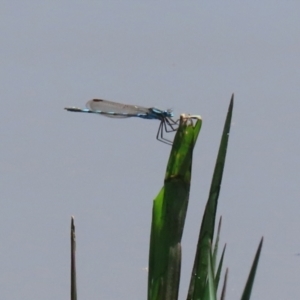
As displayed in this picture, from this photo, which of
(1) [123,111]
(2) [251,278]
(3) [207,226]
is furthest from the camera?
(1) [123,111]

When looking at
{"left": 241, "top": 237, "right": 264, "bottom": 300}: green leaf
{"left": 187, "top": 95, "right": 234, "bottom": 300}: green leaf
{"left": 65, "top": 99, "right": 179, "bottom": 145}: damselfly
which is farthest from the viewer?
{"left": 65, "top": 99, "right": 179, "bottom": 145}: damselfly

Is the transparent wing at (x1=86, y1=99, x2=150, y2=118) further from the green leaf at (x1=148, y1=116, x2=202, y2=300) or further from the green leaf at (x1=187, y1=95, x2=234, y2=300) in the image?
the green leaf at (x1=187, y1=95, x2=234, y2=300)

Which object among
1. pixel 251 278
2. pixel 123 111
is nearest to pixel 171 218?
pixel 251 278

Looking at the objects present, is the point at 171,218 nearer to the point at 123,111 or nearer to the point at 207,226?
the point at 207,226

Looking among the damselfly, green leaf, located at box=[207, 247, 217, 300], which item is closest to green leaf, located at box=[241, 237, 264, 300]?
green leaf, located at box=[207, 247, 217, 300]

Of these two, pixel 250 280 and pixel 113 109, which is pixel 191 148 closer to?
pixel 250 280

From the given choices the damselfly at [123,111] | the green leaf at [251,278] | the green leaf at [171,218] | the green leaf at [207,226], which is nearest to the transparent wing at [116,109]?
the damselfly at [123,111]
